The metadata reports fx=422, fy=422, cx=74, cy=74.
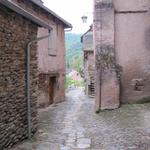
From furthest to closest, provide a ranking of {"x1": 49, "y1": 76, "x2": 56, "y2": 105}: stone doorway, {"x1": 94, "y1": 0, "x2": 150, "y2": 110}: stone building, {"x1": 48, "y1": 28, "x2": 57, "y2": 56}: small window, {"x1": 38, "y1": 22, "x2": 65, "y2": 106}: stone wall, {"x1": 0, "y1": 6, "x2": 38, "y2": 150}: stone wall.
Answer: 1. {"x1": 49, "y1": 76, "x2": 56, "y2": 105}: stone doorway
2. {"x1": 48, "y1": 28, "x2": 57, "y2": 56}: small window
3. {"x1": 38, "y1": 22, "x2": 65, "y2": 106}: stone wall
4. {"x1": 94, "y1": 0, "x2": 150, "y2": 110}: stone building
5. {"x1": 0, "y1": 6, "x2": 38, "y2": 150}: stone wall

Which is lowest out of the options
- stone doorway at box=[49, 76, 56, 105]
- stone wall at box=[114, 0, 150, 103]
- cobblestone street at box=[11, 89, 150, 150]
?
A: cobblestone street at box=[11, 89, 150, 150]

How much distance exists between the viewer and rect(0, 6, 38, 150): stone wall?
931 centimetres

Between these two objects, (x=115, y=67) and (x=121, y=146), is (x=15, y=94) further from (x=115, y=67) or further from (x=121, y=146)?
(x=115, y=67)

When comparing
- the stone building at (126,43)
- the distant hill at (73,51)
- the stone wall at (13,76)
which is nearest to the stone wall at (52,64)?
the stone building at (126,43)

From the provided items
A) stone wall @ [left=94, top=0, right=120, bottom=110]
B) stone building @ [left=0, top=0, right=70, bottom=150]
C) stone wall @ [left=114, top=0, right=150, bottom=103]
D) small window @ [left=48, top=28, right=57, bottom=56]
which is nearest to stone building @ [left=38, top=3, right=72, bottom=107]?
small window @ [left=48, top=28, right=57, bottom=56]

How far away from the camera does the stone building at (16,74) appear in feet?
30.6

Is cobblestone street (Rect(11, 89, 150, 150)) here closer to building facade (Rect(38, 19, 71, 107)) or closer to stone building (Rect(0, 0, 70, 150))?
stone building (Rect(0, 0, 70, 150))

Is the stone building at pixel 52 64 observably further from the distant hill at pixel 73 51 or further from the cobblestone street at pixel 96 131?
the distant hill at pixel 73 51

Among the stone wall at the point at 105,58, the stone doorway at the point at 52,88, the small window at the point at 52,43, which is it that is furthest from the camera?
the stone doorway at the point at 52,88

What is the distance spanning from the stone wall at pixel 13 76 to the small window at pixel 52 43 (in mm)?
10559

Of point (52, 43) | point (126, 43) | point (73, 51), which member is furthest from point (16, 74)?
point (73, 51)

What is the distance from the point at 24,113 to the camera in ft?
35.6

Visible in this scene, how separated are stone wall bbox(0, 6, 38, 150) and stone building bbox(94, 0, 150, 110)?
6.39 metres

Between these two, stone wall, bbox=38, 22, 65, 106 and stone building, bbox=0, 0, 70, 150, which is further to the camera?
stone wall, bbox=38, 22, 65, 106
